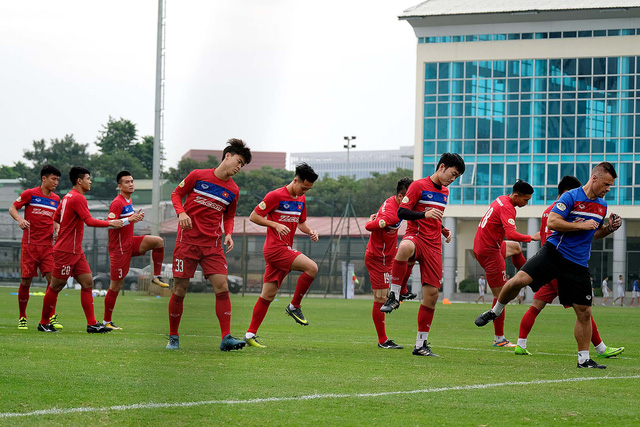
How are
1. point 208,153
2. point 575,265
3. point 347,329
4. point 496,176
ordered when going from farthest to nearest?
1. point 496,176
2. point 347,329
3. point 575,265
4. point 208,153

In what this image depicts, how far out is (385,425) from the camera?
5656 mm

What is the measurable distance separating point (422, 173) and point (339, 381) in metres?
55.8

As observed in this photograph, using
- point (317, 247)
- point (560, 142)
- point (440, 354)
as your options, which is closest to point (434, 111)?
point (560, 142)

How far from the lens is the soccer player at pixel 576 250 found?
958 cm

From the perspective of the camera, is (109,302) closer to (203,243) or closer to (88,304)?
(88,304)

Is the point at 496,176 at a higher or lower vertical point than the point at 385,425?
higher

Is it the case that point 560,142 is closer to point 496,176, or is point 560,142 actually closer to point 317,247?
point 496,176

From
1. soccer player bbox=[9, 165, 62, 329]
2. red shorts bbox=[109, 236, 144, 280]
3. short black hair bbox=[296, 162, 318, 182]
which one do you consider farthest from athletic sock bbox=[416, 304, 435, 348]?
soccer player bbox=[9, 165, 62, 329]

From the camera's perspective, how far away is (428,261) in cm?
1096

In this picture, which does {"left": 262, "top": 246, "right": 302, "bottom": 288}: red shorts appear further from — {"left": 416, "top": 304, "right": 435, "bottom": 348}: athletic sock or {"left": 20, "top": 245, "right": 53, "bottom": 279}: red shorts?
{"left": 20, "top": 245, "right": 53, "bottom": 279}: red shorts

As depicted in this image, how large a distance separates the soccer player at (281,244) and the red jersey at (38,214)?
14.9 ft

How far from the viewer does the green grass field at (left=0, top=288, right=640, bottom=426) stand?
589cm

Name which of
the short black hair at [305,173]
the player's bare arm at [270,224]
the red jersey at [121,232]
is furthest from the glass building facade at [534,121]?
the player's bare arm at [270,224]

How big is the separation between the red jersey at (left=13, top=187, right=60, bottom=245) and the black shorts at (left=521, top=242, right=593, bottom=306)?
7.85 metres
